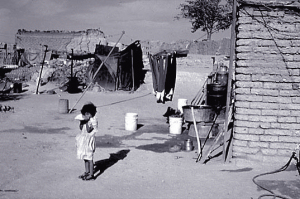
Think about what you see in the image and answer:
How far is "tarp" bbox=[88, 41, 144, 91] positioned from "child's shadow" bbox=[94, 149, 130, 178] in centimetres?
1395

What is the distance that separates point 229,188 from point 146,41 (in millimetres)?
30617

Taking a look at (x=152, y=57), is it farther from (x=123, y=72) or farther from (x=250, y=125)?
(x=123, y=72)

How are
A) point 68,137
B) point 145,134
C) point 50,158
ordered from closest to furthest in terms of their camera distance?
1. point 50,158
2. point 68,137
3. point 145,134

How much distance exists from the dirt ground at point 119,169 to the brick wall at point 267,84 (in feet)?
1.34

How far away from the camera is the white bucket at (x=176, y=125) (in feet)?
31.9

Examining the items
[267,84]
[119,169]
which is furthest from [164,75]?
[119,169]

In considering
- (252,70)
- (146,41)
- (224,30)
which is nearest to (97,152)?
(252,70)

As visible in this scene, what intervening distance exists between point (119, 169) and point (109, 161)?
622 mm

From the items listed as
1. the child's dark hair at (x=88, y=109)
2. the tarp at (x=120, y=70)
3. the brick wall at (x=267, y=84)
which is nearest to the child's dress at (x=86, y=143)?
the child's dark hair at (x=88, y=109)

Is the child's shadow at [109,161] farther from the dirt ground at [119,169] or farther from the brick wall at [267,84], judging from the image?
the brick wall at [267,84]

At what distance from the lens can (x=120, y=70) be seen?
21641 mm

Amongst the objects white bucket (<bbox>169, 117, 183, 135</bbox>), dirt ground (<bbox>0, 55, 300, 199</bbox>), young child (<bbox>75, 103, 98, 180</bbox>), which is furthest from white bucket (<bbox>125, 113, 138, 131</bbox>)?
young child (<bbox>75, 103, 98, 180</bbox>)

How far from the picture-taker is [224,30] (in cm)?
3972

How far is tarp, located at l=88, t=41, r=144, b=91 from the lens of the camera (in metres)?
21.5
